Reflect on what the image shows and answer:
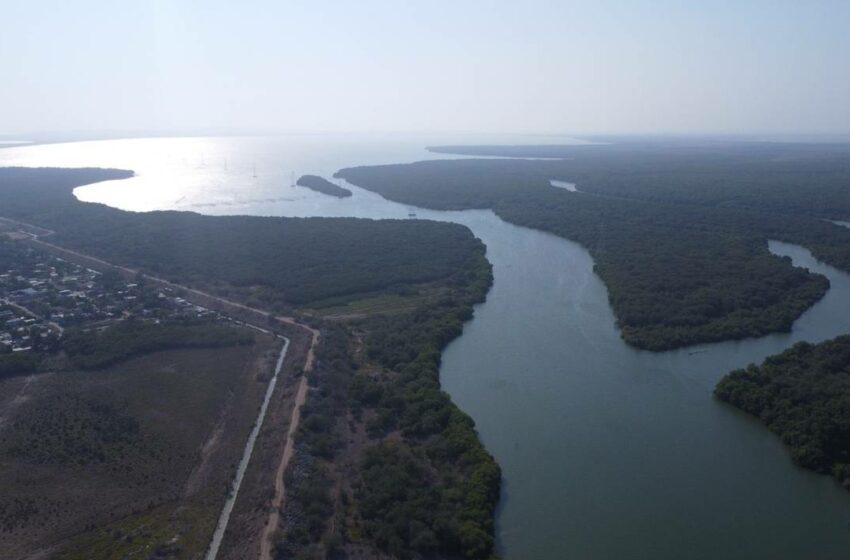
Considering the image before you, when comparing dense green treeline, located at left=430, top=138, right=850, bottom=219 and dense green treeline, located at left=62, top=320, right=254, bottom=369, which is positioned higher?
dense green treeline, located at left=430, top=138, right=850, bottom=219

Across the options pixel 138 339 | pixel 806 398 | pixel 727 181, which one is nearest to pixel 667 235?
pixel 806 398

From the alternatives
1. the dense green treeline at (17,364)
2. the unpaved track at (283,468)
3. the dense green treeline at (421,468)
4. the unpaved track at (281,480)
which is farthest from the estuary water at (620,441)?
the dense green treeline at (17,364)

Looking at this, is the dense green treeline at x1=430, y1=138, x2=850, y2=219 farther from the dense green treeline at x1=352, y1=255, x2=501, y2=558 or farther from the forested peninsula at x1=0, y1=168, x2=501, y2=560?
the dense green treeline at x1=352, y1=255, x2=501, y2=558

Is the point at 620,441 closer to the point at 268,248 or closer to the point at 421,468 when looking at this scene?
the point at 421,468

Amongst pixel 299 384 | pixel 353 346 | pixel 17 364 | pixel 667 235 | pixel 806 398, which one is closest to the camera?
pixel 806 398

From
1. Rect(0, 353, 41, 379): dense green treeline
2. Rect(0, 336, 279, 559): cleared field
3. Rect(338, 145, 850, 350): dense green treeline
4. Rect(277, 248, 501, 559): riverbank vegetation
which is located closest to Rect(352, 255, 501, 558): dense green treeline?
Rect(277, 248, 501, 559): riverbank vegetation

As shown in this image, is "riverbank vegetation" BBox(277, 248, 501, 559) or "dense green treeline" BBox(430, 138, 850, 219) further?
"dense green treeline" BBox(430, 138, 850, 219)
